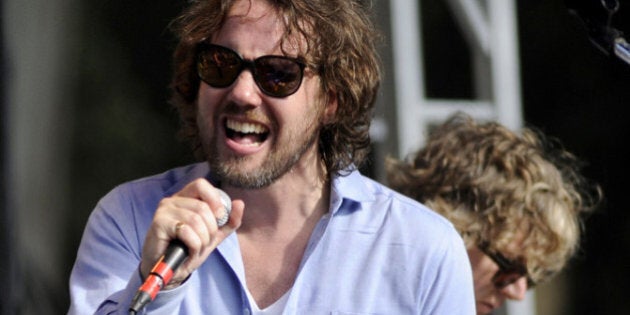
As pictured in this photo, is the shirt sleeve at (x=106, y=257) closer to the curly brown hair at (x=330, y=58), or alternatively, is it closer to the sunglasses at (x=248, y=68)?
A: the sunglasses at (x=248, y=68)

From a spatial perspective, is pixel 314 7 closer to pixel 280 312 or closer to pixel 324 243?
pixel 324 243

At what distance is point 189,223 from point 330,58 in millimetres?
901

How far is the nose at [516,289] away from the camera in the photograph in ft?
11.4

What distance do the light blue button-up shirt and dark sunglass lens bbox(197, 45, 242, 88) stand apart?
1.00ft

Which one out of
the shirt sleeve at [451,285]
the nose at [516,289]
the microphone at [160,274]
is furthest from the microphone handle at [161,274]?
the nose at [516,289]

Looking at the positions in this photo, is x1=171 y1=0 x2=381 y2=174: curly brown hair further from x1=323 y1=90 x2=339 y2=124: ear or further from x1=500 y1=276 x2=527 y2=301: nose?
x1=500 y1=276 x2=527 y2=301: nose

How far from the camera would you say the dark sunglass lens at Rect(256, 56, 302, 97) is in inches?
105

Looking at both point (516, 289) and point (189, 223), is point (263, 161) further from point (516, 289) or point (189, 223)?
point (516, 289)

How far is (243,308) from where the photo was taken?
105 inches

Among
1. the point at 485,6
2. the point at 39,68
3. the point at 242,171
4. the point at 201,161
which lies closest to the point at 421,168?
the point at 201,161

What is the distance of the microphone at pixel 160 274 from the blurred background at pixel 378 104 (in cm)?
273

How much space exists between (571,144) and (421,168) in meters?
4.52

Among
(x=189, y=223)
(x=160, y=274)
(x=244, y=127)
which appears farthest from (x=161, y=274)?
(x=244, y=127)

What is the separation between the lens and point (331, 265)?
2738mm
